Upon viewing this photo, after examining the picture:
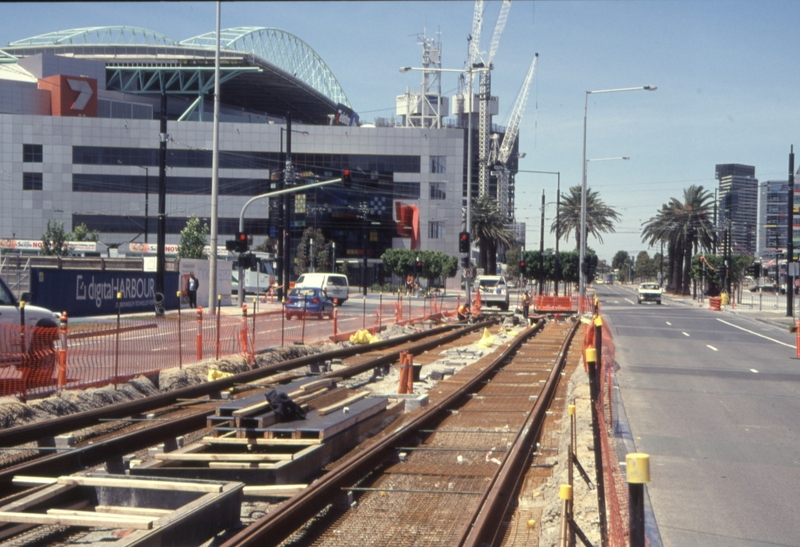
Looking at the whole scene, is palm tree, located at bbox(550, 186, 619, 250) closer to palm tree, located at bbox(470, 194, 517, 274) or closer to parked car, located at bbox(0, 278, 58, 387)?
palm tree, located at bbox(470, 194, 517, 274)

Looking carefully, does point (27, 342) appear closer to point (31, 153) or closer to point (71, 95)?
point (31, 153)

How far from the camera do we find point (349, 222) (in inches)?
3994

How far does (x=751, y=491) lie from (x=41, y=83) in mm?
100804

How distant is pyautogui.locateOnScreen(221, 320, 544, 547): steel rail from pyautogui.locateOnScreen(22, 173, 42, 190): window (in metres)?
90.0

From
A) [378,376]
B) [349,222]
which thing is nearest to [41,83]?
[349,222]

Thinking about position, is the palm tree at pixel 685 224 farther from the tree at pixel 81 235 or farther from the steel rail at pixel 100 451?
the steel rail at pixel 100 451

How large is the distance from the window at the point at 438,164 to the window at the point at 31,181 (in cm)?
4482

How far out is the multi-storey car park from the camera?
92.8 metres

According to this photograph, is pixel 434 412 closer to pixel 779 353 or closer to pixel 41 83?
pixel 779 353

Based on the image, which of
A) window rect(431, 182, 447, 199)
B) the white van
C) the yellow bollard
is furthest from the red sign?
the yellow bollard

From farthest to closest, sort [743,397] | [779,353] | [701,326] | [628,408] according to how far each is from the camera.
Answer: [701,326]
[779,353]
[743,397]
[628,408]

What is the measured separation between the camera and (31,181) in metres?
92.4

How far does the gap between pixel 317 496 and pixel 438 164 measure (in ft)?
312

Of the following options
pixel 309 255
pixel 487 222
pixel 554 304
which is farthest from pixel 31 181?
pixel 554 304
